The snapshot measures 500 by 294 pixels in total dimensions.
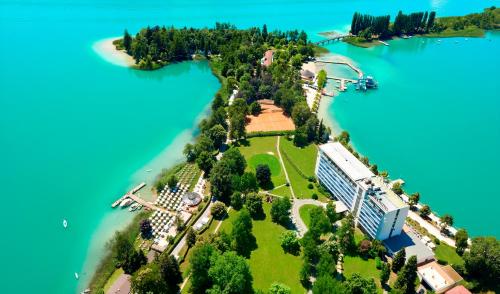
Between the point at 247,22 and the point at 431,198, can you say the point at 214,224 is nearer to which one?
the point at 431,198

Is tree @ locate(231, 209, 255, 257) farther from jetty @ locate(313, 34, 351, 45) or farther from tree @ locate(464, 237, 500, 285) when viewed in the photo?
jetty @ locate(313, 34, 351, 45)

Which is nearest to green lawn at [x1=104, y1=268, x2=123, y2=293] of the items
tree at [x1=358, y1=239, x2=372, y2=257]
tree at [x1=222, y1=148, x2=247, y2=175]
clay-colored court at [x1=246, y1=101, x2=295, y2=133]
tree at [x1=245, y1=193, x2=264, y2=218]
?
tree at [x1=245, y1=193, x2=264, y2=218]

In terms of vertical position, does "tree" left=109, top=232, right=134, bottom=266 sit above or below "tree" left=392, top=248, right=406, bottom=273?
above

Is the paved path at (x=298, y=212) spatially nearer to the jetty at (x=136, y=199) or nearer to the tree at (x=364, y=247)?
the tree at (x=364, y=247)

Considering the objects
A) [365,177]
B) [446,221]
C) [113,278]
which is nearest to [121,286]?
[113,278]

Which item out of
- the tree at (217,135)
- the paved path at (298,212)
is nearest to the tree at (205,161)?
the tree at (217,135)

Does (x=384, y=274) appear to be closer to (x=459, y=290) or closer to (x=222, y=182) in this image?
(x=459, y=290)

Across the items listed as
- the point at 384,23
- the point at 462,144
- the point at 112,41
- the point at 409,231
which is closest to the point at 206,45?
the point at 112,41
